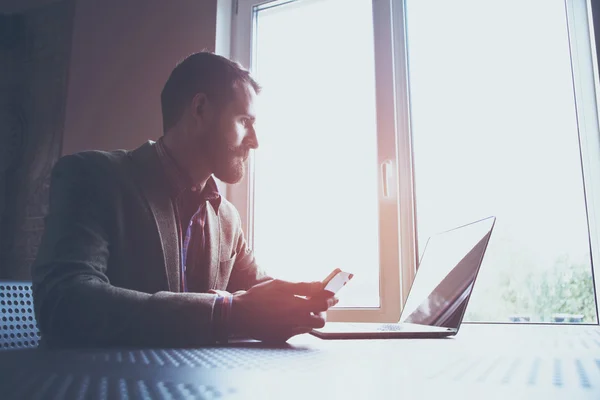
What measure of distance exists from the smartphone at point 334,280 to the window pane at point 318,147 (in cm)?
102

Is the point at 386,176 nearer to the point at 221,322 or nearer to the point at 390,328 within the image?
the point at 390,328

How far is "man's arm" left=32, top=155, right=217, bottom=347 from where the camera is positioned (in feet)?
2.37

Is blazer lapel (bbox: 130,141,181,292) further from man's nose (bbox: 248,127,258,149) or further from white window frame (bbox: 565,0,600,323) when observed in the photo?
white window frame (bbox: 565,0,600,323)

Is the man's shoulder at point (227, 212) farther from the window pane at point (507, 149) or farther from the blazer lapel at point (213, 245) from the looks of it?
the window pane at point (507, 149)

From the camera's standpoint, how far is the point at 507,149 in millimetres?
1657

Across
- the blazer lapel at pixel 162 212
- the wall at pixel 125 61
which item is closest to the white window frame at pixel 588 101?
the blazer lapel at pixel 162 212

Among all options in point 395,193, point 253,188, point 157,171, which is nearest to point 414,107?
point 395,193

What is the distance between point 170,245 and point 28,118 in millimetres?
2069

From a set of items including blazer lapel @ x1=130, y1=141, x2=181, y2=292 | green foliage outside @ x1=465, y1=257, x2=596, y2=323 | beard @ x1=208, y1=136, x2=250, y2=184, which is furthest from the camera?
green foliage outside @ x1=465, y1=257, x2=596, y2=323

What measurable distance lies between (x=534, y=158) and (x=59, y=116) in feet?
7.52

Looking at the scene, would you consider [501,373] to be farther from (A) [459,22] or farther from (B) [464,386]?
(A) [459,22]

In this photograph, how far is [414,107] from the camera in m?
1.91

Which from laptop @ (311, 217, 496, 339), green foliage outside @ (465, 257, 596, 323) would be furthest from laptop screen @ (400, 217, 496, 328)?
green foliage outside @ (465, 257, 596, 323)

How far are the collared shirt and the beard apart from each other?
6 centimetres
